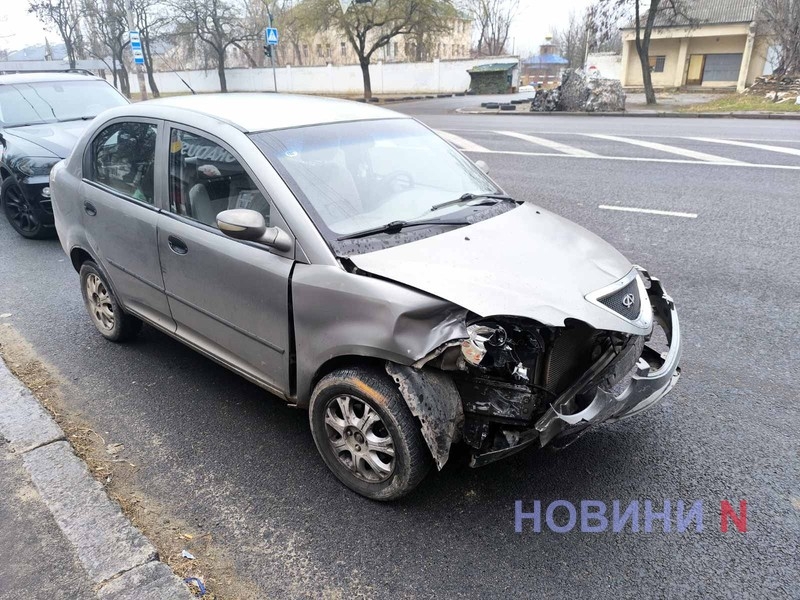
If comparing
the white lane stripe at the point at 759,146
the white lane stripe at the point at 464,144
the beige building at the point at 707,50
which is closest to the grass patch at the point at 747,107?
the white lane stripe at the point at 759,146

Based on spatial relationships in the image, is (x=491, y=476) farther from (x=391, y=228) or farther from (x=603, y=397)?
(x=391, y=228)

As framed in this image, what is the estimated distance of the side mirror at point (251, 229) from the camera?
9.16ft

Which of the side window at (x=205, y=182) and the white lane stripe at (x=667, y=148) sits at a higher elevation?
the side window at (x=205, y=182)

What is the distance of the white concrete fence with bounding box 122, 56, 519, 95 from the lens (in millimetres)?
42594

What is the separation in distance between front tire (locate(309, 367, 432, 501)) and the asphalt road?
0.44 feet

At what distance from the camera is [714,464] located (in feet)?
9.87

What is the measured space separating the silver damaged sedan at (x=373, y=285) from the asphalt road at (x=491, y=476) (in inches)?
11.5

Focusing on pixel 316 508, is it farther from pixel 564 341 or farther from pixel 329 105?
pixel 329 105

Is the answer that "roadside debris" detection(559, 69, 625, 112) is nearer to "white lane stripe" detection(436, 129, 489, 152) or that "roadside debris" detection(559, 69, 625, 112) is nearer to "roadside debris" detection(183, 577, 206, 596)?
"white lane stripe" detection(436, 129, 489, 152)

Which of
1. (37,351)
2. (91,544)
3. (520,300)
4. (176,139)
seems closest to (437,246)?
(520,300)

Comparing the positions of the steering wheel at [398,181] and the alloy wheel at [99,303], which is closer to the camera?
the steering wheel at [398,181]

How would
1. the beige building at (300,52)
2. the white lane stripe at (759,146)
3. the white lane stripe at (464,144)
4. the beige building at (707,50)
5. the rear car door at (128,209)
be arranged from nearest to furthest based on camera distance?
1. the rear car door at (128,209)
2. the white lane stripe at (759,146)
3. the white lane stripe at (464,144)
4. the beige building at (707,50)
5. the beige building at (300,52)

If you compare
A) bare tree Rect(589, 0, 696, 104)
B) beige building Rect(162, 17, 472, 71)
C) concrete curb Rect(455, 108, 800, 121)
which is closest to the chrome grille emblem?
concrete curb Rect(455, 108, 800, 121)

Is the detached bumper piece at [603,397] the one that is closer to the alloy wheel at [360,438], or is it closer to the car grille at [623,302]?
the car grille at [623,302]
